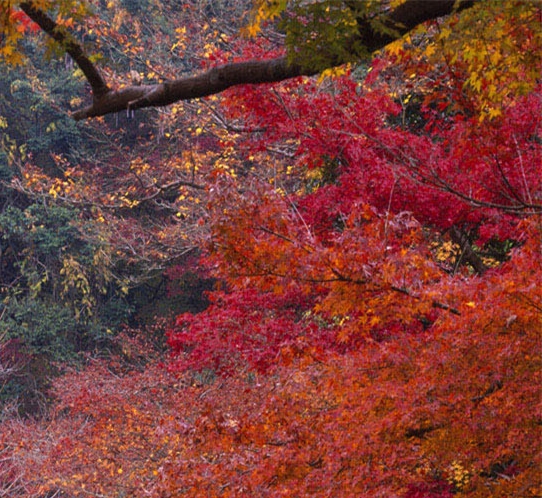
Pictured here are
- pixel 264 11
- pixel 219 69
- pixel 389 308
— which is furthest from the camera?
pixel 389 308

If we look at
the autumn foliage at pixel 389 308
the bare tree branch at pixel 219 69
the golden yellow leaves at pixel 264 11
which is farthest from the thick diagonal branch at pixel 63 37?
the autumn foliage at pixel 389 308

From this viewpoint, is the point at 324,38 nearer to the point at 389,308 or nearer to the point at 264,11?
the point at 264,11

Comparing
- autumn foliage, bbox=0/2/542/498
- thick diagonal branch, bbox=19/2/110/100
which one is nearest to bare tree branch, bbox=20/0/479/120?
thick diagonal branch, bbox=19/2/110/100

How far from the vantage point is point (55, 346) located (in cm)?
1858

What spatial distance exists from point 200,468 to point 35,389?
1363cm

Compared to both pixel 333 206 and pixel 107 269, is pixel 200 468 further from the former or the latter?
pixel 107 269

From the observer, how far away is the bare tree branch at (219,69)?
3.06 metres

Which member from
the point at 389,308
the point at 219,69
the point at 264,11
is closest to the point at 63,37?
the point at 219,69

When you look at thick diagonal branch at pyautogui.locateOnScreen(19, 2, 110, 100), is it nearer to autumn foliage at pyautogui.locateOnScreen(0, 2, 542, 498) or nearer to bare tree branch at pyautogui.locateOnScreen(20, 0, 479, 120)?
bare tree branch at pyautogui.locateOnScreen(20, 0, 479, 120)

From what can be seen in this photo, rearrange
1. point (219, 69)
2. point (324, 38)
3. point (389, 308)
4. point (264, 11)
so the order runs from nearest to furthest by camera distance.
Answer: point (324, 38) → point (219, 69) → point (264, 11) → point (389, 308)

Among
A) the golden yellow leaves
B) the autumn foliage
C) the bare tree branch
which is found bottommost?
the autumn foliage

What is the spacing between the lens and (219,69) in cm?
Answer: 317

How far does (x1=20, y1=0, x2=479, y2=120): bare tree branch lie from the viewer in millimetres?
3059

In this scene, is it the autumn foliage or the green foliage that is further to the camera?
the autumn foliage
